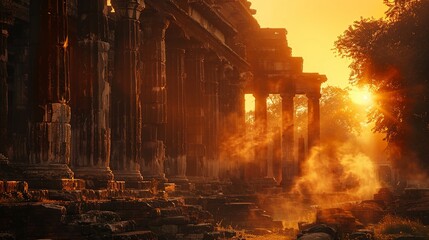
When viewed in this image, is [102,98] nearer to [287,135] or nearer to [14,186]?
[14,186]

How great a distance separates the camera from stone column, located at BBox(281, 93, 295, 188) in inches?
1955

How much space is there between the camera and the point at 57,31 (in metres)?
18.3

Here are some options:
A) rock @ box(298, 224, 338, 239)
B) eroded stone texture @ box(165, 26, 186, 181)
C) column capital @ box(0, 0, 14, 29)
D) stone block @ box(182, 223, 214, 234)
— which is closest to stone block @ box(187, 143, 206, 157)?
eroded stone texture @ box(165, 26, 186, 181)

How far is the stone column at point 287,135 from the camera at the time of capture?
49.7m

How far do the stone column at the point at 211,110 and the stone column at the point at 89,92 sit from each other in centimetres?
1502

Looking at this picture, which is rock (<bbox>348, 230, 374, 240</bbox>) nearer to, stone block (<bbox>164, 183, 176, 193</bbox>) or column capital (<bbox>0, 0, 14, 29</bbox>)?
stone block (<bbox>164, 183, 176, 193</bbox>)

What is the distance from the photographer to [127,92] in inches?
974

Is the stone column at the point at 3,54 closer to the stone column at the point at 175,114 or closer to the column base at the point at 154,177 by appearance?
the column base at the point at 154,177

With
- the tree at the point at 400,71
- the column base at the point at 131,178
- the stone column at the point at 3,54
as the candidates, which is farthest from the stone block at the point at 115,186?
the tree at the point at 400,71

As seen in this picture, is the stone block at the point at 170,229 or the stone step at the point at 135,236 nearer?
the stone step at the point at 135,236

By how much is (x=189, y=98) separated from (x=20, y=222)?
20.2 m

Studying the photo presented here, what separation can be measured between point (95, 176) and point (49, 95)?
11.7 feet

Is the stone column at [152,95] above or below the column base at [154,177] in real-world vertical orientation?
above

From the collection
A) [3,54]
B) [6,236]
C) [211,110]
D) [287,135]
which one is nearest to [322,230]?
[3,54]
